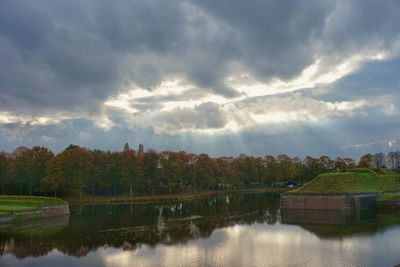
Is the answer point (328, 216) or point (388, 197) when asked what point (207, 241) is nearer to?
point (328, 216)

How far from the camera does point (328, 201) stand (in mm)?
66750

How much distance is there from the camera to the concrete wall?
65438 mm

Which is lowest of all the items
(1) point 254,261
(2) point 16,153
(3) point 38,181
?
(1) point 254,261

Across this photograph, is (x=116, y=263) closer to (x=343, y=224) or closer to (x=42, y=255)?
(x=42, y=255)

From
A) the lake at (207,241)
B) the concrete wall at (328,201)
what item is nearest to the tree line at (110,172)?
the lake at (207,241)

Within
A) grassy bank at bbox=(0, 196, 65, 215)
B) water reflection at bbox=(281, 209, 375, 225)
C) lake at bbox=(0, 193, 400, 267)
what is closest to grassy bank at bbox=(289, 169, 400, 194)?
water reflection at bbox=(281, 209, 375, 225)

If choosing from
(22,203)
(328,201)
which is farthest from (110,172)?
(328,201)

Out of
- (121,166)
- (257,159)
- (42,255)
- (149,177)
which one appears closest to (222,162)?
(257,159)

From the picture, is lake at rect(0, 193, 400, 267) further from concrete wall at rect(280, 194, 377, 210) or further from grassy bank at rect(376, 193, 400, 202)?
grassy bank at rect(376, 193, 400, 202)

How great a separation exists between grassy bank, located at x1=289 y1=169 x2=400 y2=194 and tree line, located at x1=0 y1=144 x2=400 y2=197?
141 ft

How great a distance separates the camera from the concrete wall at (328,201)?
65.4 meters

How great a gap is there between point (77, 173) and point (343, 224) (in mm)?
61787

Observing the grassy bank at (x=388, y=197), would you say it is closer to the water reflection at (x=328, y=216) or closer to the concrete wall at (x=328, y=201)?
the concrete wall at (x=328, y=201)

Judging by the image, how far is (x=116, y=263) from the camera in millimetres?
31781
